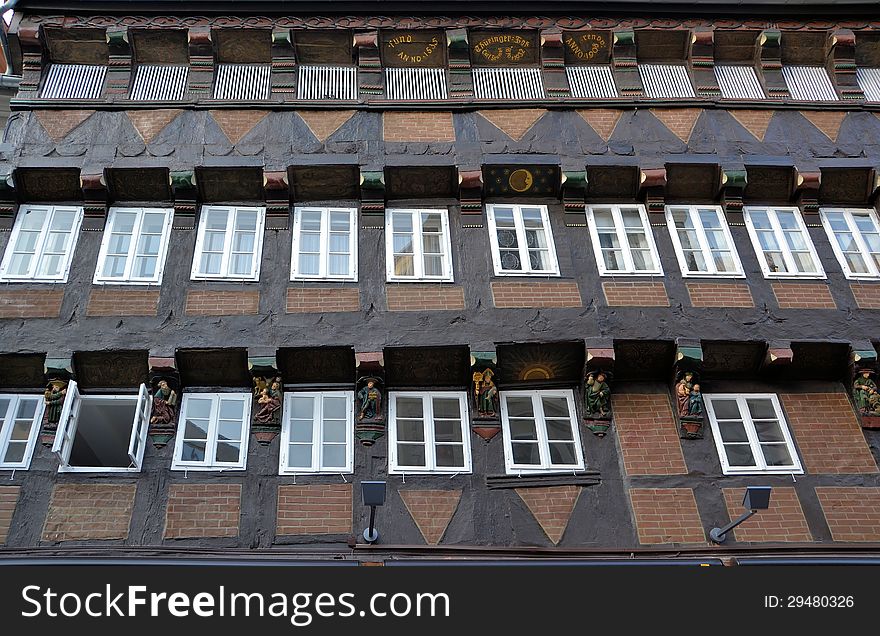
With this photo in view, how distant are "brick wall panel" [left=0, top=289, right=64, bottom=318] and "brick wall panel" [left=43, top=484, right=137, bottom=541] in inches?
91.8

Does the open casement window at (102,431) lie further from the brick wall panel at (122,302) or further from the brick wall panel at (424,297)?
the brick wall panel at (424,297)

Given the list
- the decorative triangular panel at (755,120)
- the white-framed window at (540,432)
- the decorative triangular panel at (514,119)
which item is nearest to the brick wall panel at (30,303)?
the white-framed window at (540,432)

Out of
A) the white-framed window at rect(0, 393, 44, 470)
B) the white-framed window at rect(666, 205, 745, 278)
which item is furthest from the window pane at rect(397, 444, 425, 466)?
the white-framed window at rect(666, 205, 745, 278)

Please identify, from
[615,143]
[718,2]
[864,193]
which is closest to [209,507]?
A: [615,143]

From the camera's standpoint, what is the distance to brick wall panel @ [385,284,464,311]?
11375 millimetres

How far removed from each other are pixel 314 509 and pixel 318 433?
40.3 inches

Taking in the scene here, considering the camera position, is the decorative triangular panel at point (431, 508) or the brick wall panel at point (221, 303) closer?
the decorative triangular panel at point (431, 508)

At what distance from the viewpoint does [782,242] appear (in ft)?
40.8

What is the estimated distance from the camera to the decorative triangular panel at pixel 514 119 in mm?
13281

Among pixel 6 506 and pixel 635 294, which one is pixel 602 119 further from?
pixel 6 506

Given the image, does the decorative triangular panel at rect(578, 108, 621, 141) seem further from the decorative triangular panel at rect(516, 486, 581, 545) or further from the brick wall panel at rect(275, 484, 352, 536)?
the brick wall panel at rect(275, 484, 352, 536)

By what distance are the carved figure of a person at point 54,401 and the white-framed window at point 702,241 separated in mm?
7814

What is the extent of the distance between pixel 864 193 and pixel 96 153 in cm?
1089

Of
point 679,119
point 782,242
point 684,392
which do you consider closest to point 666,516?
point 684,392
